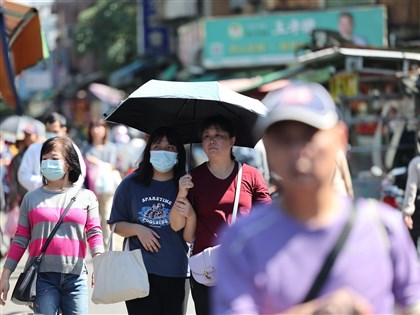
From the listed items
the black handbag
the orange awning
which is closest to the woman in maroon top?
the black handbag

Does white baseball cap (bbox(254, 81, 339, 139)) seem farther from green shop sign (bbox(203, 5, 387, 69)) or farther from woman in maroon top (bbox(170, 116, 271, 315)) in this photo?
green shop sign (bbox(203, 5, 387, 69))

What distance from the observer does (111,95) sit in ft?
118

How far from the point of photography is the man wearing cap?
274 cm

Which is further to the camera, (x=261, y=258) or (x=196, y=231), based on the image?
(x=196, y=231)

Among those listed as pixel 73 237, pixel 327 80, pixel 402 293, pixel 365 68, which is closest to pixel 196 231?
pixel 73 237

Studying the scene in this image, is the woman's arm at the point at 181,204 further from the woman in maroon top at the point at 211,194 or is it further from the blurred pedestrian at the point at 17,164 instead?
the blurred pedestrian at the point at 17,164

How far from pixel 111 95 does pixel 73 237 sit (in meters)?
30.3

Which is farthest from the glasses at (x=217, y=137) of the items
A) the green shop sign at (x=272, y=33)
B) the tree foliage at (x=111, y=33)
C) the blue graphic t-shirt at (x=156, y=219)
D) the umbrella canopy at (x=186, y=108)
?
the tree foliage at (x=111, y=33)

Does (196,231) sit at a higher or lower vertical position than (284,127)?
lower

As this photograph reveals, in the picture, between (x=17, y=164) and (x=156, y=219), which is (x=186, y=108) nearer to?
(x=156, y=219)

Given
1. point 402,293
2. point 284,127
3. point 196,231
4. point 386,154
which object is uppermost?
point 284,127

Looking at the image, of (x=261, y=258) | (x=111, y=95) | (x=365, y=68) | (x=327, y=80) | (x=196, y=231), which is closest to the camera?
(x=261, y=258)

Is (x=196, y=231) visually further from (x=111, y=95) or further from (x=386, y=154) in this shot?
(x=111, y=95)

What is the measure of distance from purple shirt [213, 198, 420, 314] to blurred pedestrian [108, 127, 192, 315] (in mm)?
2905
